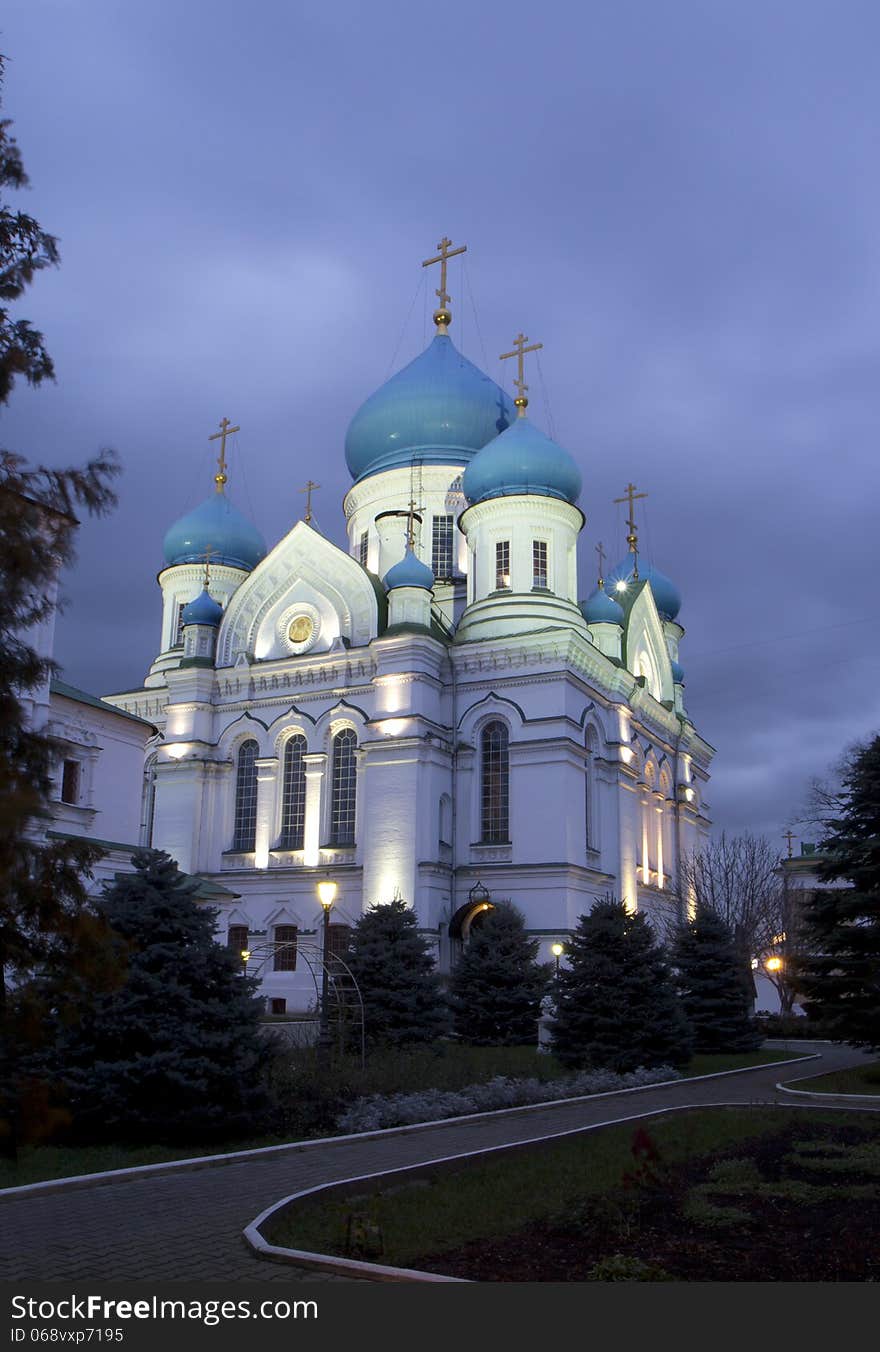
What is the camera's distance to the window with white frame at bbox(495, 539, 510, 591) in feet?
111

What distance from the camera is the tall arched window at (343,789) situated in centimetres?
3241

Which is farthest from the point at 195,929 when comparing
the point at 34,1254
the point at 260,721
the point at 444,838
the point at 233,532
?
the point at 233,532

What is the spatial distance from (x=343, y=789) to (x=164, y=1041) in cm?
2088

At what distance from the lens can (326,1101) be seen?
526 inches

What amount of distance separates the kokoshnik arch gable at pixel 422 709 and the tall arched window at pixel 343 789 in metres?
0.06

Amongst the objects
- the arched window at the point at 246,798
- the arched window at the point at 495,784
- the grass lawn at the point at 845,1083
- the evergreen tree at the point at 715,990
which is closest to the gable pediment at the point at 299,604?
the arched window at the point at 246,798

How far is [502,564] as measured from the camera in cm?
3406

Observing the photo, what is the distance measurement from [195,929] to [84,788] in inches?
432

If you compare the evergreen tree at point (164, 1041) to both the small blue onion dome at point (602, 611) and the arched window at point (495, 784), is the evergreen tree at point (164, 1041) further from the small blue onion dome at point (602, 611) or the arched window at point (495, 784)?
the small blue onion dome at point (602, 611)

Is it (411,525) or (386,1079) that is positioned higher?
(411,525)

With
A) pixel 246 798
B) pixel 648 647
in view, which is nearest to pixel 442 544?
pixel 648 647

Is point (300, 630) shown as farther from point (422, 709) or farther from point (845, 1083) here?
point (845, 1083)

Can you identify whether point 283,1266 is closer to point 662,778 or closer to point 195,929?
point 195,929

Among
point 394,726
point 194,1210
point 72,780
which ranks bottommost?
point 194,1210
